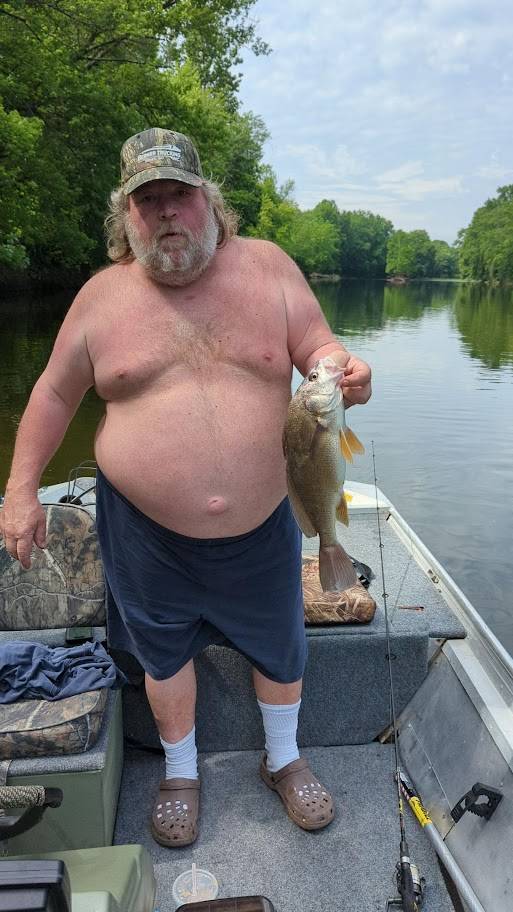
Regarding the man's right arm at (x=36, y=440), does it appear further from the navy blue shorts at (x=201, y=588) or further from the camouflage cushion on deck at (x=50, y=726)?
the camouflage cushion on deck at (x=50, y=726)

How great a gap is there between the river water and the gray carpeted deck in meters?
3.89

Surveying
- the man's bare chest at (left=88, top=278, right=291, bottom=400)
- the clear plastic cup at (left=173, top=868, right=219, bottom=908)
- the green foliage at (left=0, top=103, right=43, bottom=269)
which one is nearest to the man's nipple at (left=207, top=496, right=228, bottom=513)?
the man's bare chest at (left=88, top=278, right=291, bottom=400)

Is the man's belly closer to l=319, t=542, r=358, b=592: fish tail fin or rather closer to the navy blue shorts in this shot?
the navy blue shorts

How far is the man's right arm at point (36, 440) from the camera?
244 centimetres

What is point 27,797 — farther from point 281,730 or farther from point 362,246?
point 362,246

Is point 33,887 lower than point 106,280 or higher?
lower

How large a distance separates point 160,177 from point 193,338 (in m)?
0.52

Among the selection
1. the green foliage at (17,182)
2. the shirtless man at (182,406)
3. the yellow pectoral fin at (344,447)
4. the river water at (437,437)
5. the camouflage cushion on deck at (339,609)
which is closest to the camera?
the yellow pectoral fin at (344,447)

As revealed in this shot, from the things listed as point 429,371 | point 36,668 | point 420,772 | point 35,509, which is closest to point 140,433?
point 35,509

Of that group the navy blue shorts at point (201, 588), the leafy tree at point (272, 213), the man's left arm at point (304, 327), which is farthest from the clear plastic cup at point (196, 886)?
the leafy tree at point (272, 213)

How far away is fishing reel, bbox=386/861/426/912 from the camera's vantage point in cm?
229

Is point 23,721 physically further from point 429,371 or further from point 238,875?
point 429,371

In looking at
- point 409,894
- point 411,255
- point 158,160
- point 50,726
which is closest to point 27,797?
point 50,726

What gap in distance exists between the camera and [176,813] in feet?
8.82
